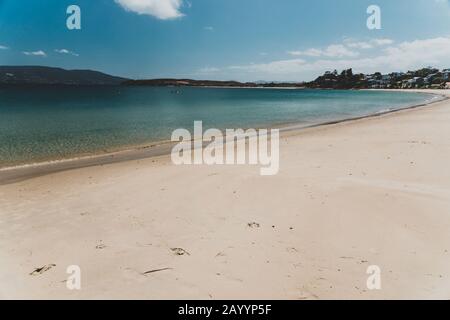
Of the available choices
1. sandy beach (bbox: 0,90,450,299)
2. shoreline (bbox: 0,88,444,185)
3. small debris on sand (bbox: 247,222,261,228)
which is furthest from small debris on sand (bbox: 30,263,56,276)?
shoreline (bbox: 0,88,444,185)

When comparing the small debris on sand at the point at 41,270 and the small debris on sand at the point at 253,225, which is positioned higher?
the small debris on sand at the point at 253,225

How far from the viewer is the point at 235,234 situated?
630 cm

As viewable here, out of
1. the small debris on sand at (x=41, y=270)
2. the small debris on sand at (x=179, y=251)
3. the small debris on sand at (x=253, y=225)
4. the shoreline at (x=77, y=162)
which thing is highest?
the shoreline at (x=77, y=162)

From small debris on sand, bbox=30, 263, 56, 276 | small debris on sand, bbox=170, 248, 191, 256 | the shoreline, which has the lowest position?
small debris on sand, bbox=30, 263, 56, 276

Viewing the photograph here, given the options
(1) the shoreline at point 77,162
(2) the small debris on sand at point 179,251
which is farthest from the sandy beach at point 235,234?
(1) the shoreline at point 77,162

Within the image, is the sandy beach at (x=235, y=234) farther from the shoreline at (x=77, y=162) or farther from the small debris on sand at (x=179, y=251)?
the shoreline at (x=77, y=162)

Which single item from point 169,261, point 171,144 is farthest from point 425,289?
point 171,144

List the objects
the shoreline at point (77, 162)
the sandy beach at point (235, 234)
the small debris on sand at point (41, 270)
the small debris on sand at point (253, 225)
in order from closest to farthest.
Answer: the sandy beach at point (235, 234), the small debris on sand at point (41, 270), the small debris on sand at point (253, 225), the shoreline at point (77, 162)

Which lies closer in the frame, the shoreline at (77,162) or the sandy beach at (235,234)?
the sandy beach at (235,234)

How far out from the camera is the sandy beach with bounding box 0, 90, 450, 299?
4.71 m

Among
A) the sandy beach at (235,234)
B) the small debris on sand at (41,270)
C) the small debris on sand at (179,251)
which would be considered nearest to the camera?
the sandy beach at (235,234)

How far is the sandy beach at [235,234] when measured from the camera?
4.71 meters

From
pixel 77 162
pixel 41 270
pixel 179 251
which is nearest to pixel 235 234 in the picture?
pixel 179 251

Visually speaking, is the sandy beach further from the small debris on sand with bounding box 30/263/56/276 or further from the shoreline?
the shoreline
